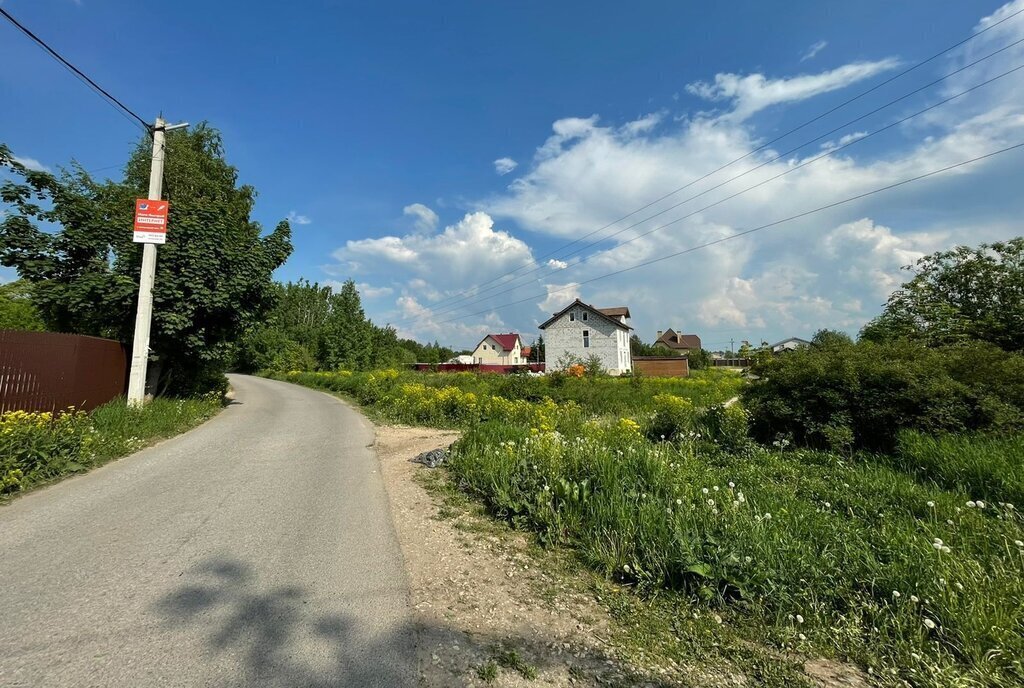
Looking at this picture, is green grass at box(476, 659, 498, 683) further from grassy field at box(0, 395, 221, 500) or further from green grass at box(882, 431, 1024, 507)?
grassy field at box(0, 395, 221, 500)

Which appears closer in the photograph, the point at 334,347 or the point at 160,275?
the point at 160,275

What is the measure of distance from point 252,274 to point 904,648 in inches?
629

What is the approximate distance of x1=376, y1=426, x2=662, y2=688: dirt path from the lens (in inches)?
102

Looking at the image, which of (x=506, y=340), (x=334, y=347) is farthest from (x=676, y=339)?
(x=334, y=347)

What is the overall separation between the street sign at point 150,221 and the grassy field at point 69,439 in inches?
160

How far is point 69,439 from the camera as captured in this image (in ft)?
22.8

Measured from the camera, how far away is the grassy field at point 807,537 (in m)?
2.79

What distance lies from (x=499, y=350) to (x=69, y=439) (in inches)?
3174

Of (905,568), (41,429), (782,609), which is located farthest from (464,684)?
(41,429)

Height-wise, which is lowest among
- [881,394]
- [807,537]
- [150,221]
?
[807,537]

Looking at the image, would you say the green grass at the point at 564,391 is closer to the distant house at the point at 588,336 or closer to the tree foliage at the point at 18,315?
the tree foliage at the point at 18,315

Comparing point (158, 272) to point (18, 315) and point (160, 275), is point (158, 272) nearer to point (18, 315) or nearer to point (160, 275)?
point (160, 275)

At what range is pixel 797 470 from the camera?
6.89m

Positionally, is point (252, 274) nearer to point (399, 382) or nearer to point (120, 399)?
point (120, 399)
